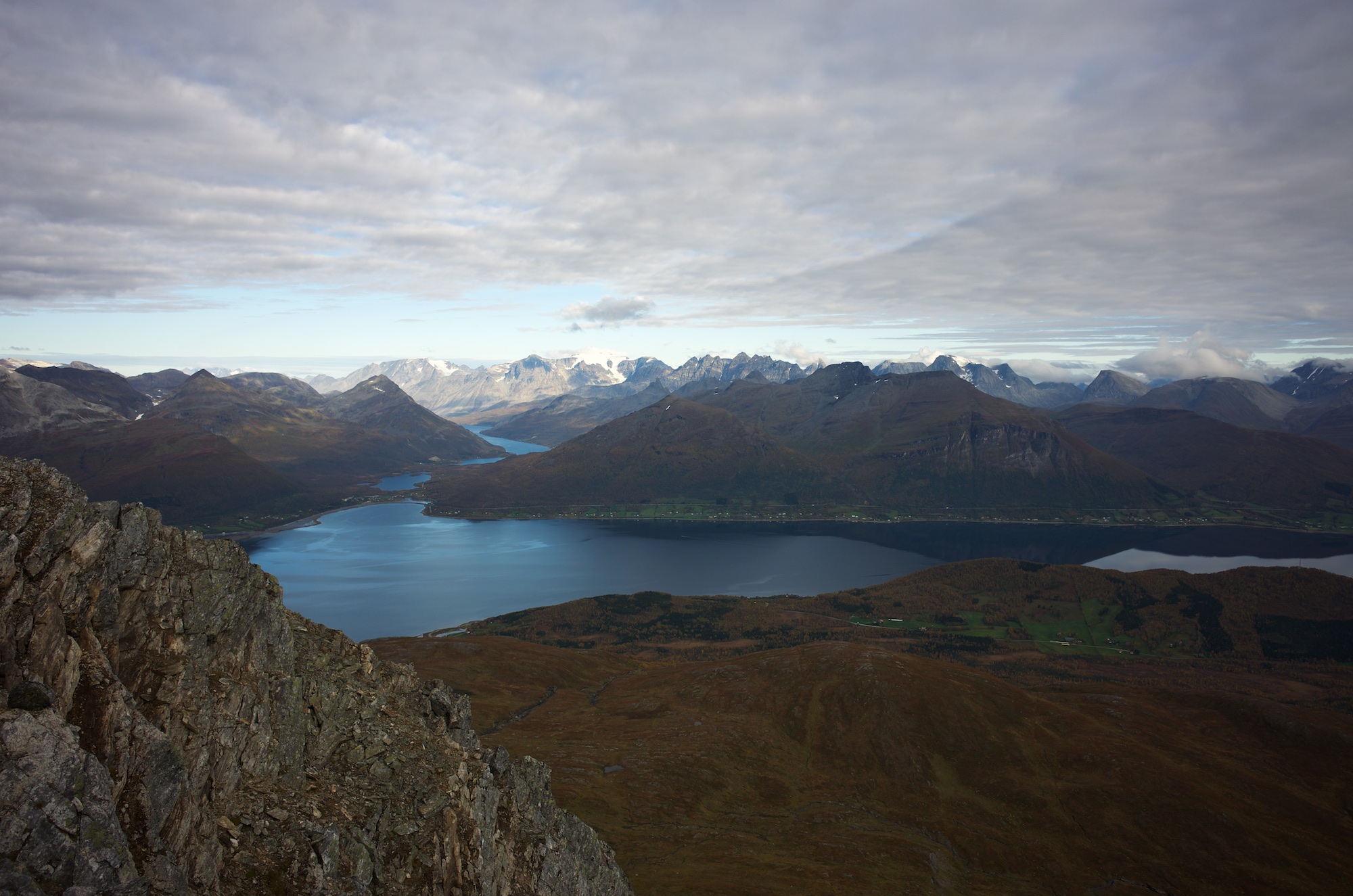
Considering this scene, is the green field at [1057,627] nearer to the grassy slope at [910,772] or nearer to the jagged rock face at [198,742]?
the grassy slope at [910,772]

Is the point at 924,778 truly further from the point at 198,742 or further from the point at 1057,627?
the point at 1057,627

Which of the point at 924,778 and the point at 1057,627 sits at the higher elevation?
the point at 924,778

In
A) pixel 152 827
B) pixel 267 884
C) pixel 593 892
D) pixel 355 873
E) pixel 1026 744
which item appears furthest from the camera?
pixel 1026 744

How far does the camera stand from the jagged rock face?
1622 cm

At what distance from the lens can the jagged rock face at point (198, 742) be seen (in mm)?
16219

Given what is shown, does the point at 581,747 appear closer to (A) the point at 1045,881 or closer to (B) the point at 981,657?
(A) the point at 1045,881

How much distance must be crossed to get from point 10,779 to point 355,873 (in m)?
13.7

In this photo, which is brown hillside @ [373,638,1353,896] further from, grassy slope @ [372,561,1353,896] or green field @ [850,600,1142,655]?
green field @ [850,600,1142,655]

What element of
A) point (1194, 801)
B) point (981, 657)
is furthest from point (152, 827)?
point (981, 657)

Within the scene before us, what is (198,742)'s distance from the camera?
22.5 m

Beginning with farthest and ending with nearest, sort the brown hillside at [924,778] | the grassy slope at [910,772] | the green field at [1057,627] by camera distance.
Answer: the green field at [1057,627] < the grassy slope at [910,772] < the brown hillside at [924,778]

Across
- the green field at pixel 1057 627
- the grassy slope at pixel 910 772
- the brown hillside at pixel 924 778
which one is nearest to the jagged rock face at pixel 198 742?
the brown hillside at pixel 924 778

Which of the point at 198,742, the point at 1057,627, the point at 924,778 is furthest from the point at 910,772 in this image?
the point at 1057,627

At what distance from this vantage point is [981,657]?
545ft
